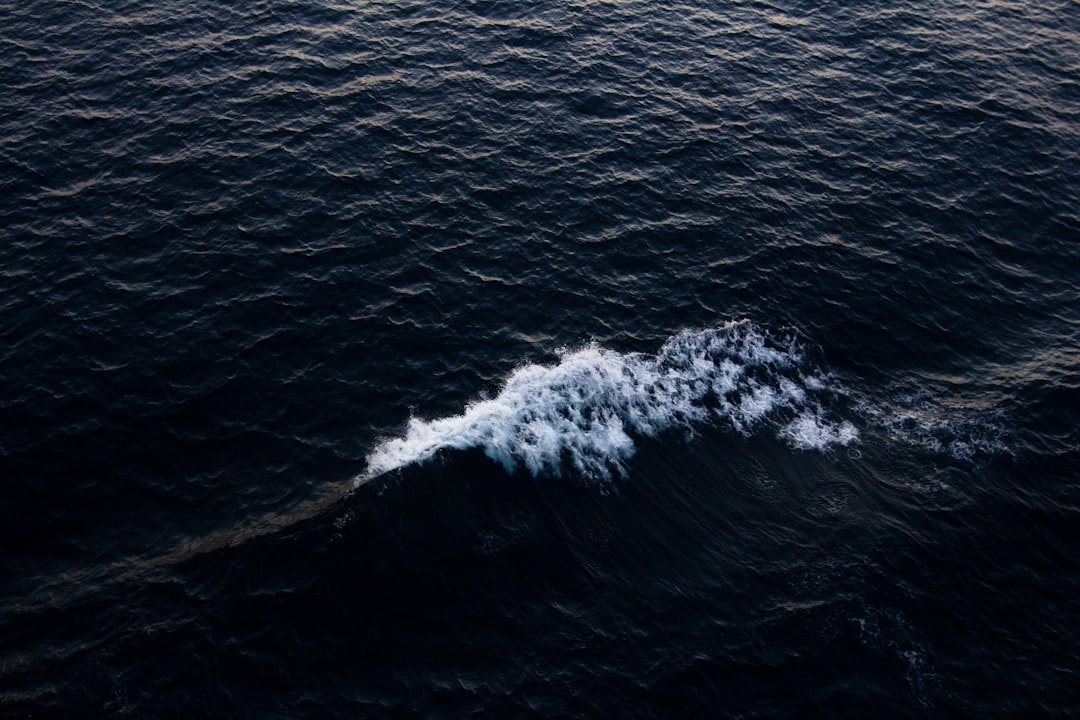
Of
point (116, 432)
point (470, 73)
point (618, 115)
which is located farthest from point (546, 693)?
point (470, 73)

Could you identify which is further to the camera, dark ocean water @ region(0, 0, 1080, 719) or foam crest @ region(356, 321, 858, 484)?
foam crest @ region(356, 321, 858, 484)

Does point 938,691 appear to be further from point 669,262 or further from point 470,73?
point 470,73

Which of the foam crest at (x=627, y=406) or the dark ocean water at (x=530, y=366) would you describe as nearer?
the dark ocean water at (x=530, y=366)

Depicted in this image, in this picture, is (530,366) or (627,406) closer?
(627,406)
